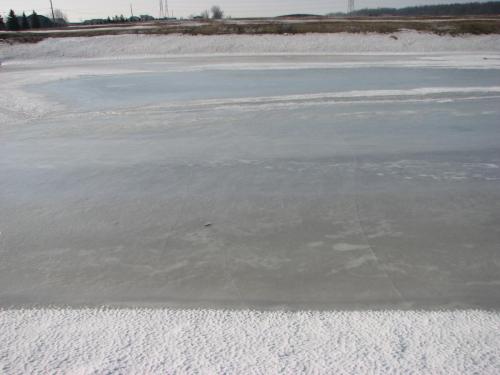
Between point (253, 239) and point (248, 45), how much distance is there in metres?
23.7

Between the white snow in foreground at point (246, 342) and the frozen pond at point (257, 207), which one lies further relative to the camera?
the frozen pond at point (257, 207)

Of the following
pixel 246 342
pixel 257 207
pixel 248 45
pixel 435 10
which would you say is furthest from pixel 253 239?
pixel 435 10

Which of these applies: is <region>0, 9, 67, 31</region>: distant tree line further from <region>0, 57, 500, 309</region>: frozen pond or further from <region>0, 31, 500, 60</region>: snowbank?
<region>0, 57, 500, 309</region>: frozen pond

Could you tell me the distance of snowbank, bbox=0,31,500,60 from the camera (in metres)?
24.4

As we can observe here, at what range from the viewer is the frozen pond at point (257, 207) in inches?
112

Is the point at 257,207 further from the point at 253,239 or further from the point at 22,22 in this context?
the point at 22,22

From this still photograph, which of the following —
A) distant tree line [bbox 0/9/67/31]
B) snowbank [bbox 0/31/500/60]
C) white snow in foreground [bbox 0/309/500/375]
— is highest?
distant tree line [bbox 0/9/67/31]

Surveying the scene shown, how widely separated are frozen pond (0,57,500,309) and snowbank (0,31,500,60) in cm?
1746

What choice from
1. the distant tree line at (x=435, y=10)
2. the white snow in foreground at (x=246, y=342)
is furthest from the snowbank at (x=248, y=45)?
the distant tree line at (x=435, y=10)

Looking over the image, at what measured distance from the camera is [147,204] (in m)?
4.19

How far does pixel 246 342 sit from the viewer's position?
7.61 feet

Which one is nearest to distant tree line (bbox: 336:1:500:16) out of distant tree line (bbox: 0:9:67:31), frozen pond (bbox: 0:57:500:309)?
distant tree line (bbox: 0:9:67:31)

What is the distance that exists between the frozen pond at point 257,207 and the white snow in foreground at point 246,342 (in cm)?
14

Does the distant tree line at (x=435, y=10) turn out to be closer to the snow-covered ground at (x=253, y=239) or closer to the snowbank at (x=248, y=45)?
the snowbank at (x=248, y=45)
